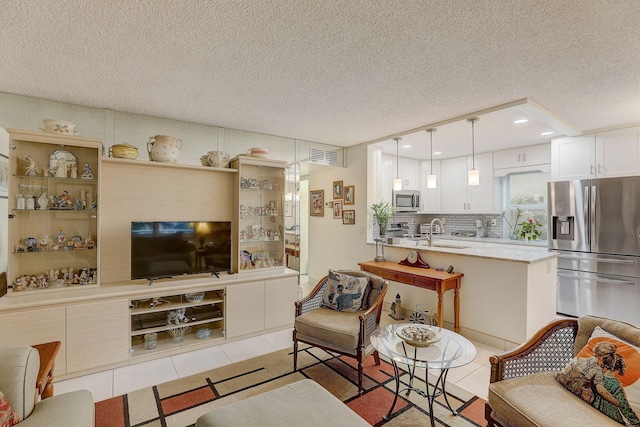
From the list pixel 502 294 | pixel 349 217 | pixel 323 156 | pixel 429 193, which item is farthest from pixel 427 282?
pixel 429 193

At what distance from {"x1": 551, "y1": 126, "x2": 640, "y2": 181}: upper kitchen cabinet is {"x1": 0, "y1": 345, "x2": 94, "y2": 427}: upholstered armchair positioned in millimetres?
5611

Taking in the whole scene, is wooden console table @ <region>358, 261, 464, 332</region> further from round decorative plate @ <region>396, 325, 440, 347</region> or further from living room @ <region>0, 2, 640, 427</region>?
round decorative plate @ <region>396, 325, 440, 347</region>

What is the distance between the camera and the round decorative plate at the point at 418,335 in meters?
2.00

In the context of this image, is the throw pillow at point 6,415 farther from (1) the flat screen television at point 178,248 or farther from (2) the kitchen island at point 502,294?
(2) the kitchen island at point 502,294

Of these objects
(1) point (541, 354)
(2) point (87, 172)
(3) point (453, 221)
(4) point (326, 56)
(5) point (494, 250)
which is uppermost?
(4) point (326, 56)

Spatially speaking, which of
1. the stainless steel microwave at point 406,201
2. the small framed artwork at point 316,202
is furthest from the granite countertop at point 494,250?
the small framed artwork at point 316,202

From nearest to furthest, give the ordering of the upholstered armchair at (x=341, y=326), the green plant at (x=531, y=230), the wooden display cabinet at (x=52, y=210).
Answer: the upholstered armchair at (x=341, y=326) < the wooden display cabinet at (x=52, y=210) < the green plant at (x=531, y=230)

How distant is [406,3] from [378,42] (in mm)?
377

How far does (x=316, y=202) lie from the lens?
5.93m

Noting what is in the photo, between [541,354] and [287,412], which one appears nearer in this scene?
[287,412]

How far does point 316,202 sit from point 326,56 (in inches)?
151

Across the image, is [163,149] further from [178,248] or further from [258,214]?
[258,214]

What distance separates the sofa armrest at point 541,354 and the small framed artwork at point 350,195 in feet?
11.1

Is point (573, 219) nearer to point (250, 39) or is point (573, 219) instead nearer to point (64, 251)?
point (250, 39)
